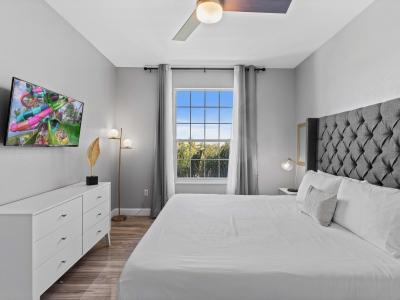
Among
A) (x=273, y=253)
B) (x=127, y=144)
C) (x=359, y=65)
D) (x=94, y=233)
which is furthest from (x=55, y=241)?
(x=359, y=65)

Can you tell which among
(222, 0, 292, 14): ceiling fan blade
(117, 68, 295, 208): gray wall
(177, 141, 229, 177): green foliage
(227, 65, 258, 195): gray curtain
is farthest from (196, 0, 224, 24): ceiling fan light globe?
(177, 141, 229, 177): green foliage

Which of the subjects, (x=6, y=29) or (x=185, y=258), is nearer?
(x=185, y=258)

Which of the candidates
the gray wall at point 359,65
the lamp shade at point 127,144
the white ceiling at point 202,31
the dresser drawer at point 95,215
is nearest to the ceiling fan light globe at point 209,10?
the white ceiling at point 202,31

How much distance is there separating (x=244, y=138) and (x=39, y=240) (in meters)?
3.27

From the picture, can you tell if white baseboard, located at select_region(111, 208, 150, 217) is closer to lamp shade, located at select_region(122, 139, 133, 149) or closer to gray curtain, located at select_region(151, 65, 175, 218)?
gray curtain, located at select_region(151, 65, 175, 218)

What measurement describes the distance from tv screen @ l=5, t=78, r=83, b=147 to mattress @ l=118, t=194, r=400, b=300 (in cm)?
138

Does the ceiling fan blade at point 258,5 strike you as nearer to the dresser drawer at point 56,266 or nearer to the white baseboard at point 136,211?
the dresser drawer at point 56,266

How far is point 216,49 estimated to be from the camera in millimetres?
3666

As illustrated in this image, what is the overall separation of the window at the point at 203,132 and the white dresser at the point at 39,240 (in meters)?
2.36

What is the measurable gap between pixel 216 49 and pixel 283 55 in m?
1.06

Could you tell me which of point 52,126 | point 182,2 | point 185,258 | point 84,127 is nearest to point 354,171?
point 185,258

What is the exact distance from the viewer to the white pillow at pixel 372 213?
1.54m

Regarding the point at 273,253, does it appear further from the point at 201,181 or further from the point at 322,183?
the point at 201,181

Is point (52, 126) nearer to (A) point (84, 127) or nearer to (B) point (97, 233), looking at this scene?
(A) point (84, 127)
